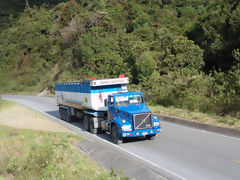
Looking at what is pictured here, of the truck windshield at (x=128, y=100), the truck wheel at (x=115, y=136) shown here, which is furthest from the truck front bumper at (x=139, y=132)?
the truck windshield at (x=128, y=100)

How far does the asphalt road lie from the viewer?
7684 mm

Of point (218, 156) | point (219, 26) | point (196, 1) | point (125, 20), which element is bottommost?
point (218, 156)

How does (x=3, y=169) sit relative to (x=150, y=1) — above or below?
below

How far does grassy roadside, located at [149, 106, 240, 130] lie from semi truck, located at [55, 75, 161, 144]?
3248 millimetres

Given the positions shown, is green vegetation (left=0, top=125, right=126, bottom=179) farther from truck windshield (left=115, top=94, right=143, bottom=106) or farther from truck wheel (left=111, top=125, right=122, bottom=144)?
truck windshield (left=115, top=94, right=143, bottom=106)

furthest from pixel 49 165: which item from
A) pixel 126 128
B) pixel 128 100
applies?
pixel 128 100

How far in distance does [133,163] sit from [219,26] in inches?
992

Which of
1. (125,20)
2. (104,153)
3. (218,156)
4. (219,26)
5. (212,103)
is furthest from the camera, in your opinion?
(125,20)

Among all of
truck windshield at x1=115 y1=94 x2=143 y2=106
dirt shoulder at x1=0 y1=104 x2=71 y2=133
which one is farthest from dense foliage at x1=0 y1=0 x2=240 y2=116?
dirt shoulder at x1=0 y1=104 x2=71 y2=133

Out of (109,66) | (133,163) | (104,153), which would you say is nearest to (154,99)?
(104,153)

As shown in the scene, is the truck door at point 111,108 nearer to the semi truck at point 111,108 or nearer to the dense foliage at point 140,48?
the semi truck at point 111,108

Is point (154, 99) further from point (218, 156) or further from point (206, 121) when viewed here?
point (218, 156)

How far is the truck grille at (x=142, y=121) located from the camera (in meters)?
10.8

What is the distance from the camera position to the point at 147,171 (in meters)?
7.17
